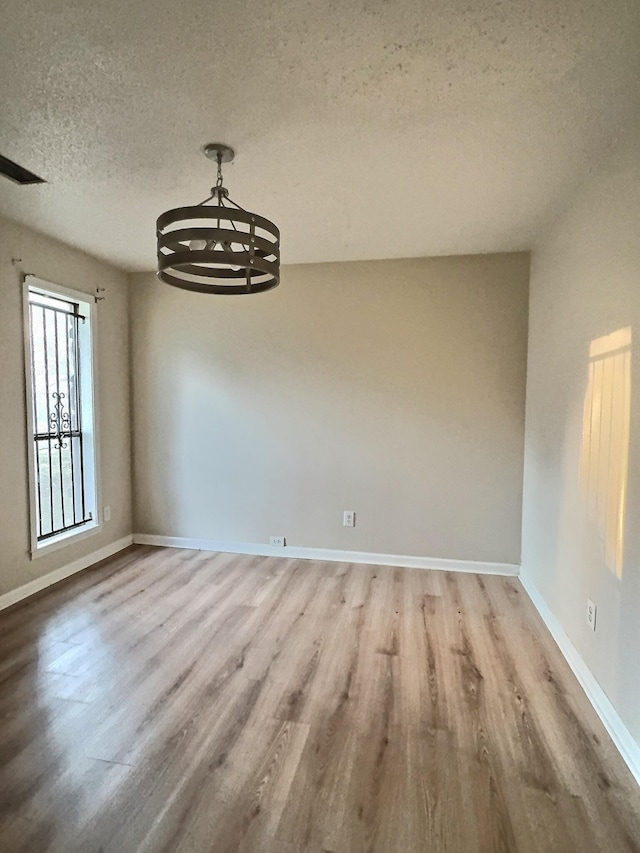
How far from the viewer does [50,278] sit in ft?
11.0

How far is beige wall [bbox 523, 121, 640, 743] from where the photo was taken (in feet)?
6.06

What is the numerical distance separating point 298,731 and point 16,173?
9.97ft

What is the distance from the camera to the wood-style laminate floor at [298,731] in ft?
4.84

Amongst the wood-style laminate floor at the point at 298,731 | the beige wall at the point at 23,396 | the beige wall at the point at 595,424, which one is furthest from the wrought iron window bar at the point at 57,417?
the beige wall at the point at 595,424

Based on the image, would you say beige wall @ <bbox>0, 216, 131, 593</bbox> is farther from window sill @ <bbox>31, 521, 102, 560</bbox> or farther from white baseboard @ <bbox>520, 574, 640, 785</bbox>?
white baseboard @ <bbox>520, 574, 640, 785</bbox>

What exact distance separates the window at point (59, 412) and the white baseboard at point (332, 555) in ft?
2.47

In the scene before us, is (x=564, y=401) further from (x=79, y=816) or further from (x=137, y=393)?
(x=137, y=393)

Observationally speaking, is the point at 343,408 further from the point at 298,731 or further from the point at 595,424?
the point at 298,731

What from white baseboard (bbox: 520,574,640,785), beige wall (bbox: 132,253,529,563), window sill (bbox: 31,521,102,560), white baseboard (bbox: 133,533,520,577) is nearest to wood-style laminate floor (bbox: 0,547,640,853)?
white baseboard (bbox: 520,574,640,785)

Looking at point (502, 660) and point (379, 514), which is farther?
point (379, 514)

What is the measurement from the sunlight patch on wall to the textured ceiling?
0.94 m

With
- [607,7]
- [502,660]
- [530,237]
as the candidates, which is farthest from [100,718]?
[530,237]

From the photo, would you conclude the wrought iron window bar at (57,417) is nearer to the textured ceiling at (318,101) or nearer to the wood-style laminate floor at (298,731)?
the wood-style laminate floor at (298,731)

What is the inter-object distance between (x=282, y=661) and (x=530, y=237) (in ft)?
10.6
